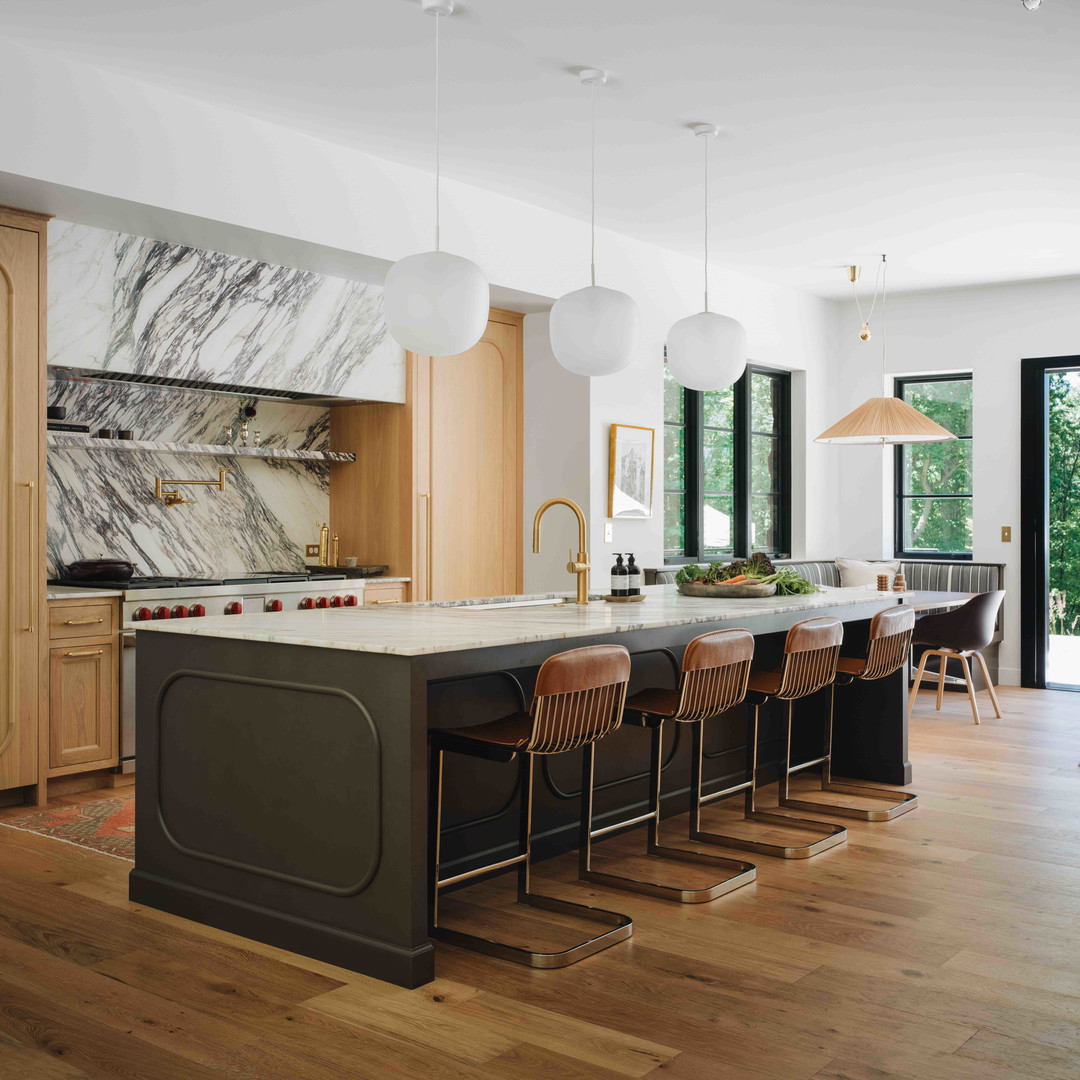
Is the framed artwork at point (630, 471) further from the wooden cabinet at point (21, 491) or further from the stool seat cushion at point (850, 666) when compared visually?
the wooden cabinet at point (21, 491)

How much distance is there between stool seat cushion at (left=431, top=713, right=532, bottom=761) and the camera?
293 centimetres

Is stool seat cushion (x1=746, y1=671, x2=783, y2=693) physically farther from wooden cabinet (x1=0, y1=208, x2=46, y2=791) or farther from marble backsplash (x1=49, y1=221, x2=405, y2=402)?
wooden cabinet (x1=0, y1=208, x2=46, y2=791)

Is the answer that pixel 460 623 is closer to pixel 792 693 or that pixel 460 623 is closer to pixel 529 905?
pixel 529 905

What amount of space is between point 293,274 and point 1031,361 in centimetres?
533

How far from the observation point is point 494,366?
6543mm

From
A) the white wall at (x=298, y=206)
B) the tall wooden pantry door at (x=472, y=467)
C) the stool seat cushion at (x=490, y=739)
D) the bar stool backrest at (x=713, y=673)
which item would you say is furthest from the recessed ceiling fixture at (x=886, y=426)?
the stool seat cushion at (x=490, y=739)

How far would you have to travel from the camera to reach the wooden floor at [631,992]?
7.84 feet

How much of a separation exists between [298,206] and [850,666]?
3053mm

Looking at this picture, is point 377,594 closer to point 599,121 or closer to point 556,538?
point 556,538

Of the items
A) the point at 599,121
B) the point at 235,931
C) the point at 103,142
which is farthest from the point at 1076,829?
the point at 103,142

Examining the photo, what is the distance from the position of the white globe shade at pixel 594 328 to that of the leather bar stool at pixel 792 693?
1167 millimetres

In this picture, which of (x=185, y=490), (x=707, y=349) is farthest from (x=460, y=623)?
(x=185, y=490)

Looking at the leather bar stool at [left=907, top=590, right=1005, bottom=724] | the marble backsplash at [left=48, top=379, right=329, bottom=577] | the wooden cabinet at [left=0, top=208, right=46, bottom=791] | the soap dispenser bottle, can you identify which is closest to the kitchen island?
the soap dispenser bottle

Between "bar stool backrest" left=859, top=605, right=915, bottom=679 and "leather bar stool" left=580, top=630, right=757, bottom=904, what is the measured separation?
915 mm
